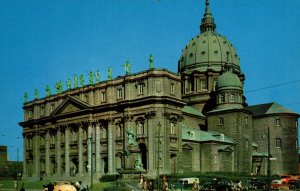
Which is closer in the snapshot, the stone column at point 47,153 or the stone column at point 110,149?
the stone column at point 110,149

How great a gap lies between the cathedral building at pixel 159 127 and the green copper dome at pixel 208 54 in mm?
283

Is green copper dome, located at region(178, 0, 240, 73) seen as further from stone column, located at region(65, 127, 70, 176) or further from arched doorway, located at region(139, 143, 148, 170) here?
arched doorway, located at region(139, 143, 148, 170)

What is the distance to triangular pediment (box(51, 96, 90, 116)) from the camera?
90750mm

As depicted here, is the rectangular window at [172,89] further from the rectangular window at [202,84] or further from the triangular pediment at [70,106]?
the rectangular window at [202,84]

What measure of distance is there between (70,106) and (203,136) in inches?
1063

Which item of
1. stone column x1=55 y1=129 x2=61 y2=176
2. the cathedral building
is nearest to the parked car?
the cathedral building

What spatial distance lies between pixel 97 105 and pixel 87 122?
13.2 ft

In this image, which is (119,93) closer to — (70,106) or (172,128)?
(172,128)

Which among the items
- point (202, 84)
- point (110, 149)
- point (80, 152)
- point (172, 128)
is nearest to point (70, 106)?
point (80, 152)

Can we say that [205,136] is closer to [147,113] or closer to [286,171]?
[147,113]

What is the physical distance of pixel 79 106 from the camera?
301ft

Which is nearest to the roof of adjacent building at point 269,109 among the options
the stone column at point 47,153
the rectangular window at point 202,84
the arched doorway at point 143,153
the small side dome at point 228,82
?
the small side dome at point 228,82

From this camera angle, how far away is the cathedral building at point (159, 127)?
80062mm

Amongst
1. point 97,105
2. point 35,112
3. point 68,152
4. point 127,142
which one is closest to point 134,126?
point 127,142
